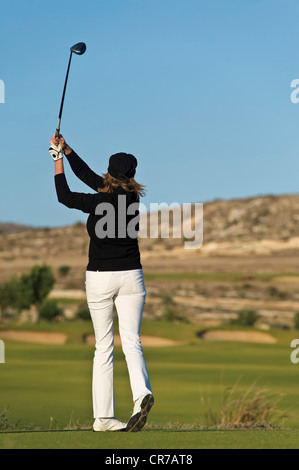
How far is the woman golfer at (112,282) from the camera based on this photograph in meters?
7.11

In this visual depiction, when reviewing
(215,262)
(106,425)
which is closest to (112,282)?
(106,425)

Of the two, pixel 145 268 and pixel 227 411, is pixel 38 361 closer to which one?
pixel 227 411

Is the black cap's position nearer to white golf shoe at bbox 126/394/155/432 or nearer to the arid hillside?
white golf shoe at bbox 126/394/155/432

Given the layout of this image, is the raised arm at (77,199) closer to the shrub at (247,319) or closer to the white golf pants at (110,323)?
the white golf pants at (110,323)

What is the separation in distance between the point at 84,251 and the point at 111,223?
235ft

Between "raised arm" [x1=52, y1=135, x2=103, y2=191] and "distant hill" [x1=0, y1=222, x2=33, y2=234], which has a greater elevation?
"distant hill" [x1=0, y1=222, x2=33, y2=234]

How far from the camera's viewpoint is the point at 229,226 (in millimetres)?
82438

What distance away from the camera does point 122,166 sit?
24.0ft

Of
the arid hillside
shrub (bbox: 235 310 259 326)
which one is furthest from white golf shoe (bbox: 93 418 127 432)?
the arid hillside

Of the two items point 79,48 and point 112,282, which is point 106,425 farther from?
point 79,48

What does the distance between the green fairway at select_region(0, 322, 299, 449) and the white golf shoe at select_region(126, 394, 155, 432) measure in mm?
164

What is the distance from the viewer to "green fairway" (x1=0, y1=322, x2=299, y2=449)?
673cm

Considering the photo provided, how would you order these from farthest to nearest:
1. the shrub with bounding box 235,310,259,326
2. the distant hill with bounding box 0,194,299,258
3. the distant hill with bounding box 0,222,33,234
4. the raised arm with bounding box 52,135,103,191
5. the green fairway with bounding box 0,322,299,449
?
the distant hill with bounding box 0,222,33,234 → the distant hill with bounding box 0,194,299,258 → the shrub with bounding box 235,310,259,326 → the raised arm with bounding box 52,135,103,191 → the green fairway with bounding box 0,322,299,449
